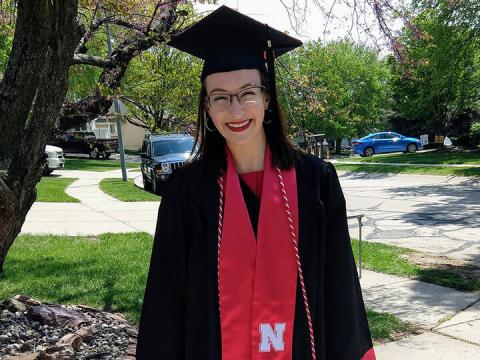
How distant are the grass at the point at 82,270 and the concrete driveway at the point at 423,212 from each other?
386 centimetres

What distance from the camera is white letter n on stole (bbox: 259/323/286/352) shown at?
5.88 ft

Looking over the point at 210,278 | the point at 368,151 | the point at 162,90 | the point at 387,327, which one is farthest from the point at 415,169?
the point at 210,278

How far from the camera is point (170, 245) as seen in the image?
1883 millimetres

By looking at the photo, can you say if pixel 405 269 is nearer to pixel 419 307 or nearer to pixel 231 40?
pixel 419 307

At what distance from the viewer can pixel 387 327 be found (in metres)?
4.20

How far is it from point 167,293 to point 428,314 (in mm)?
3317

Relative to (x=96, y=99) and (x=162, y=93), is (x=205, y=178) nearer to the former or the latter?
(x=96, y=99)

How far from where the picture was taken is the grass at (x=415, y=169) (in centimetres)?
1722

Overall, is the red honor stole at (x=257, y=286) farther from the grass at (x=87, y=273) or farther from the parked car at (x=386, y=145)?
the parked car at (x=386, y=145)

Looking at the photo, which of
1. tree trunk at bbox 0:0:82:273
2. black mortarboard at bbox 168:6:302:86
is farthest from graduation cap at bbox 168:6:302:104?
tree trunk at bbox 0:0:82:273

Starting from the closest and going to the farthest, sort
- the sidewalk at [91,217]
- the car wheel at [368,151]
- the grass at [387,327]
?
the grass at [387,327] < the sidewalk at [91,217] < the car wheel at [368,151]

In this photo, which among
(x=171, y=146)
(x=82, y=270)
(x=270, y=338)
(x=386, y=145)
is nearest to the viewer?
(x=270, y=338)

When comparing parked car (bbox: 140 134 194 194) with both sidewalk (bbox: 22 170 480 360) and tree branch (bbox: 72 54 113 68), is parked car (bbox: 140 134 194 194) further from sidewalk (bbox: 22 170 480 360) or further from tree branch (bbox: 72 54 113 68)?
tree branch (bbox: 72 54 113 68)

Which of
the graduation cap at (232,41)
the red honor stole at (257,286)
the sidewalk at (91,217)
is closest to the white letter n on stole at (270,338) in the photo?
the red honor stole at (257,286)
